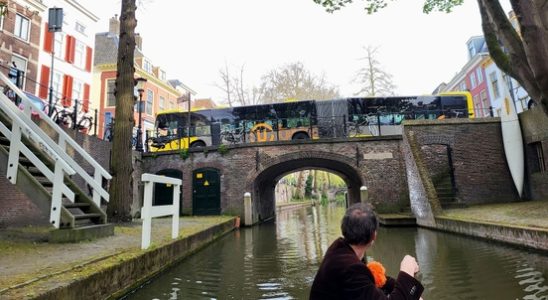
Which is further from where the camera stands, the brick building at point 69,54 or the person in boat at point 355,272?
the brick building at point 69,54

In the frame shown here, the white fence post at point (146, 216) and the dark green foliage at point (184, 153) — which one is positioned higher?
the dark green foliage at point (184, 153)

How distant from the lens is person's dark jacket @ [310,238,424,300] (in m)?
1.72

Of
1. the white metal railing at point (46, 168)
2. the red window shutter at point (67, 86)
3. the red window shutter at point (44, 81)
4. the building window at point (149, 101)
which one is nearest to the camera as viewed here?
the white metal railing at point (46, 168)

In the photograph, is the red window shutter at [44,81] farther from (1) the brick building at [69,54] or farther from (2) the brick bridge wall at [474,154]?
(2) the brick bridge wall at [474,154]

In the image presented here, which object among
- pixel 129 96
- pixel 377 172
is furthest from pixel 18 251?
pixel 377 172

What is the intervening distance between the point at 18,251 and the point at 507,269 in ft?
23.9

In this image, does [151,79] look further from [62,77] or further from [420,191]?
[420,191]

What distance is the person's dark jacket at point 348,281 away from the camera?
5.65ft

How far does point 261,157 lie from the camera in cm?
1603

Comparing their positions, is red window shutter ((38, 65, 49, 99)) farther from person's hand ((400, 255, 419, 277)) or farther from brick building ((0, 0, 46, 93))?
person's hand ((400, 255, 419, 277))

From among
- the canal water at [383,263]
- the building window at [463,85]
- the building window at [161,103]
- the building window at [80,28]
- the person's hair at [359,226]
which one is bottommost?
the canal water at [383,263]

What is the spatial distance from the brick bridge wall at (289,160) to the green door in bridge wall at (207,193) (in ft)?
0.72

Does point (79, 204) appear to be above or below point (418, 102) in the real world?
below

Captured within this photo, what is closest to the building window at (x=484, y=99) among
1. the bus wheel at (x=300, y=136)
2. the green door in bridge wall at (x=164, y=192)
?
the bus wheel at (x=300, y=136)
